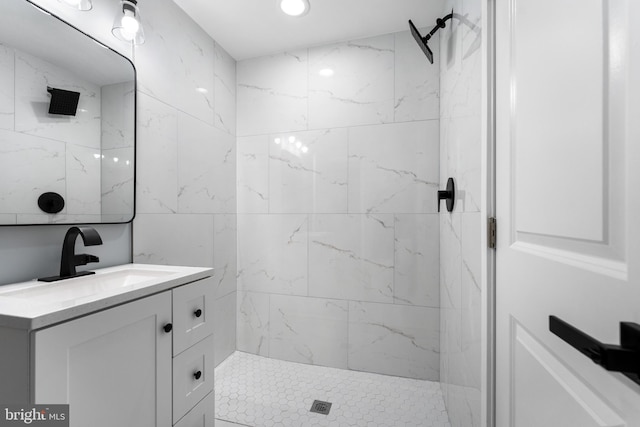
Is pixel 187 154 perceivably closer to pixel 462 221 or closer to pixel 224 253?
pixel 224 253

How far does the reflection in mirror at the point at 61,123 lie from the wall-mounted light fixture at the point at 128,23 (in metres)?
0.12

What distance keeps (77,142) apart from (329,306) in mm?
1801

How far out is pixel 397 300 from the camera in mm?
2047

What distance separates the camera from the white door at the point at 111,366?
74cm

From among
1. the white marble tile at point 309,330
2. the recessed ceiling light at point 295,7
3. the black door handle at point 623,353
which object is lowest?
the white marble tile at point 309,330

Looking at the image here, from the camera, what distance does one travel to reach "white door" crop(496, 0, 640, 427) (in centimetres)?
44

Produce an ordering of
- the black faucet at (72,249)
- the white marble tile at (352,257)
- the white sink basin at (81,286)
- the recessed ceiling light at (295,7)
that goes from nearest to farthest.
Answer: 1. the white sink basin at (81,286)
2. the black faucet at (72,249)
3. the recessed ceiling light at (295,7)
4. the white marble tile at (352,257)

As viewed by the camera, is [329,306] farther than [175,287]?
Yes

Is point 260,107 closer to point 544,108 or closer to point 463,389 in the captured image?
point 544,108

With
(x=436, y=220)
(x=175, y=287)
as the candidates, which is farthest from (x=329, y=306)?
(x=175, y=287)

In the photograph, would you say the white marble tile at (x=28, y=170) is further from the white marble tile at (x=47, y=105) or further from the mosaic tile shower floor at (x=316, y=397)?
the mosaic tile shower floor at (x=316, y=397)

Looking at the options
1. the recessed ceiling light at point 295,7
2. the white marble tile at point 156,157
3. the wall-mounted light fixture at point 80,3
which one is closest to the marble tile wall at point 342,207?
the recessed ceiling light at point 295,7

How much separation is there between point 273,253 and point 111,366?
147 cm

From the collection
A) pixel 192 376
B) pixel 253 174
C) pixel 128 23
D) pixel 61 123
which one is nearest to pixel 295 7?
pixel 128 23
